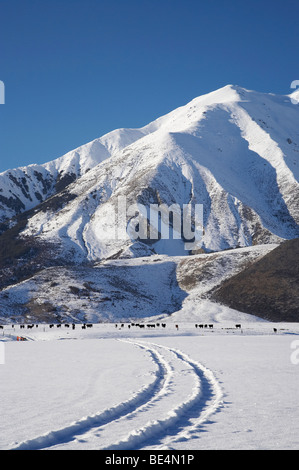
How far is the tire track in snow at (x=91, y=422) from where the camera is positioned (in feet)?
32.9

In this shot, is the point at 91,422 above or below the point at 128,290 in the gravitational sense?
below

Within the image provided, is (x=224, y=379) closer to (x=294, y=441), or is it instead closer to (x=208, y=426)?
(x=208, y=426)

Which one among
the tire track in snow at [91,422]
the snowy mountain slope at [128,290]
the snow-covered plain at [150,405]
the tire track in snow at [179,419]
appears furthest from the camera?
the snowy mountain slope at [128,290]

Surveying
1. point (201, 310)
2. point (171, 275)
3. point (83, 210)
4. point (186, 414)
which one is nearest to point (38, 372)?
point (186, 414)

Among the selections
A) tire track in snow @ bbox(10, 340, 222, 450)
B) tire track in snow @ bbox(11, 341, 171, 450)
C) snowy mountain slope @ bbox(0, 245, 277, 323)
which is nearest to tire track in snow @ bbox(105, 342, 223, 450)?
tire track in snow @ bbox(10, 340, 222, 450)

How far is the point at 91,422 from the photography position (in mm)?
11906

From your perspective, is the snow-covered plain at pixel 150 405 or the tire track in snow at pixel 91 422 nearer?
the tire track in snow at pixel 91 422

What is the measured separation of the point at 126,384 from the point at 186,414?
227 inches

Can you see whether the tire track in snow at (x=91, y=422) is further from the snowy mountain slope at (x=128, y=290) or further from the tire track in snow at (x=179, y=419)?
the snowy mountain slope at (x=128, y=290)

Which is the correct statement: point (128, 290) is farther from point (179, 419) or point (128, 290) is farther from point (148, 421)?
point (148, 421)

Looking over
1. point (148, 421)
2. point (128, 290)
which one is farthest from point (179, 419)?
point (128, 290)

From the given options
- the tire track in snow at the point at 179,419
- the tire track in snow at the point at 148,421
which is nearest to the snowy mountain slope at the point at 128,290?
the tire track in snow at the point at 179,419

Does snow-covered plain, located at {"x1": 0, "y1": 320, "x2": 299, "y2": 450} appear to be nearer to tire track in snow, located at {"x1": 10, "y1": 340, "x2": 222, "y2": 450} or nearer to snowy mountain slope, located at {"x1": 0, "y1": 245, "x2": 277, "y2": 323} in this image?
tire track in snow, located at {"x1": 10, "y1": 340, "x2": 222, "y2": 450}

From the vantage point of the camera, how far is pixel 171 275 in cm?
11831
